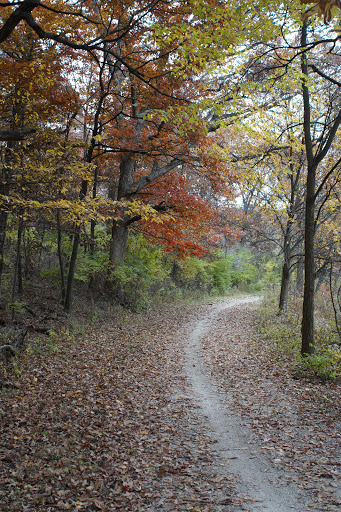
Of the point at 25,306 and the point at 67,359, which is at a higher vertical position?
the point at 25,306

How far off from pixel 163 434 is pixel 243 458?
1296mm

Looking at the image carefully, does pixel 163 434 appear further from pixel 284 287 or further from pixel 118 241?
pixel 284 287

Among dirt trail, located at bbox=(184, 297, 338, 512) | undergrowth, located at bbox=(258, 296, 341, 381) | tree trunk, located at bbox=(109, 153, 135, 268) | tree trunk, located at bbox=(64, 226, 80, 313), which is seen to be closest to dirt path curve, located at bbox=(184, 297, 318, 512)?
dirt trail, located at bbox=(184, 297, 338, 512)

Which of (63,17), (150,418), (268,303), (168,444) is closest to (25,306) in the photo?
(150,418)

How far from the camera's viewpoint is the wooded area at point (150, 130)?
22.4 ft

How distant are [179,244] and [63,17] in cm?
907

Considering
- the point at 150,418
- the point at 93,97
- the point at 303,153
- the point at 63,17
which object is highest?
the point at 63,17

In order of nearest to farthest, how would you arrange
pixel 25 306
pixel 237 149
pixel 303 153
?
1. pixel 25 306
2. pixel 303 153
3. pixel 237 149

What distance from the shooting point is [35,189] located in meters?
8.68

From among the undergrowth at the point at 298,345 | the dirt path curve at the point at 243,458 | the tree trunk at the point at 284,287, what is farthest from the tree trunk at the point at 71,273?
the tree trunk at the point at 284,287

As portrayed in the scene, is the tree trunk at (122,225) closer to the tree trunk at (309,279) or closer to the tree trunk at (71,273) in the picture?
the tree trunk at (71,273)

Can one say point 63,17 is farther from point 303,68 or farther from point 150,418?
point 150,418

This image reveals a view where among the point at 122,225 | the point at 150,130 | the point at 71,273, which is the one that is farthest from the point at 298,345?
the point at 150,130

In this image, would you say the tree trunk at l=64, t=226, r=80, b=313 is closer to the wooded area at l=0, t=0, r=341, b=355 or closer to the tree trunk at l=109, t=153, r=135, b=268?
the wooded area at l=0, t=0, r=341, b=355
